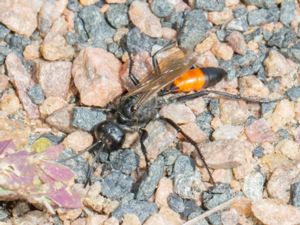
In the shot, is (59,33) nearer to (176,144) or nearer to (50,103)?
(50,103)

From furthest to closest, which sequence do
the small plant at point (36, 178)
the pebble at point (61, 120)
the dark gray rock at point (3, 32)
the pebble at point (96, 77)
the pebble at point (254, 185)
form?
the dark gray rock at point (3, 32) → the pebble at point (96, 77) → the pebble at point (61, 120) → the pebble at point (254, 185) → the small plant at point (36, 178)

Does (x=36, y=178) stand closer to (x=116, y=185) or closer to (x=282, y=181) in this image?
(x=116, y=185)

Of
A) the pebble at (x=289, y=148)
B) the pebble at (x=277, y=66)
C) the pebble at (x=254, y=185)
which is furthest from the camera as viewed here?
the pebble at (x=277, y=66)

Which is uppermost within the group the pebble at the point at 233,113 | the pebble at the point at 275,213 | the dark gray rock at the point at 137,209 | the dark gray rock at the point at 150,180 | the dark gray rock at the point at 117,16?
the dark gray rock at the point at 117,16

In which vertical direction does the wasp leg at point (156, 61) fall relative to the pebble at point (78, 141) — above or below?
above

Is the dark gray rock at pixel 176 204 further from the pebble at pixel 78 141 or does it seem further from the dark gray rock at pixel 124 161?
the pebble at pixel 78 141

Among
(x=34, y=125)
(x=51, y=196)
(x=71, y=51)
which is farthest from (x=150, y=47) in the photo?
(x=51, y=196)

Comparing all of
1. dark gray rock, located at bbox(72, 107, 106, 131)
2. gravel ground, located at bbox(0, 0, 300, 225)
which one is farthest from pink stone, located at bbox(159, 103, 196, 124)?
dark gray rock, located at bbox(72, 107, 106, 131)

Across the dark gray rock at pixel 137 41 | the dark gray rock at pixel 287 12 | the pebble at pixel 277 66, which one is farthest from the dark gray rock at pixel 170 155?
the dark gray rock at pixel 287 12
